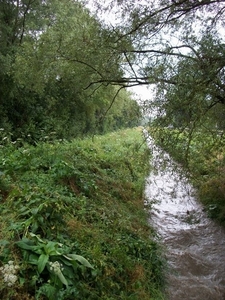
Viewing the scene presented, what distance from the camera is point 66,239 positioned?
11.5 ft

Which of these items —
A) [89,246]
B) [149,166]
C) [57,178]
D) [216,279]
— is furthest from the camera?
[149,166]

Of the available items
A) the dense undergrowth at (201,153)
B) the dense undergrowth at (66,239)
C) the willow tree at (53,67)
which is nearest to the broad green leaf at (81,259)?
the dense undergrowth at (66,239)

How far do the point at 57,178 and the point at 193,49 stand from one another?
3.46 metres

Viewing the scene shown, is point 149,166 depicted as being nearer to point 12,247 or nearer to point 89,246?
point 89,246

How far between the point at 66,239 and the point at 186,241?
3356mm

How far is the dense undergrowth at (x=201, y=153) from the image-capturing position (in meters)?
5.91

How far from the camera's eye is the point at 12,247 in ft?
9.52

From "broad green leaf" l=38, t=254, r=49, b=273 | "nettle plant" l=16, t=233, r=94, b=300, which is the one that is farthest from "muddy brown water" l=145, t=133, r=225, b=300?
"broad green leaf" l=38, t=254, r=49, b=273

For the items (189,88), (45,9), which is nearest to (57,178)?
(189,88)

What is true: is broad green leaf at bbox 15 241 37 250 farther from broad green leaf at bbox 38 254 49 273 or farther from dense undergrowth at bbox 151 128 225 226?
dense undergrowth at bbox 151 128 225 226

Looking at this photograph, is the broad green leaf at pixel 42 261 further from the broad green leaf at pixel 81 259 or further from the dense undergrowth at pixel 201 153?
the dense undergrowth at pixel 201 153

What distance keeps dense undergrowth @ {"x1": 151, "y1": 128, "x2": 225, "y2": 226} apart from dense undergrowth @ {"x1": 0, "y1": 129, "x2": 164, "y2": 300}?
69cm

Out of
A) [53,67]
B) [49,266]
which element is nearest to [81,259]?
[49,266]

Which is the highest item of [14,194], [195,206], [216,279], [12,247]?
[14,194]
